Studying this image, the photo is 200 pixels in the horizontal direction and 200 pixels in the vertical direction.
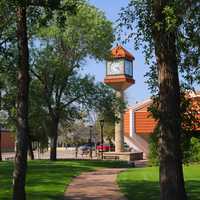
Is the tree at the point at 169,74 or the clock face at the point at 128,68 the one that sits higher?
the clock face at the point at 128,68

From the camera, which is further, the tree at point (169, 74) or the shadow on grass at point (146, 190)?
the shadow on grass at point (146, 190)

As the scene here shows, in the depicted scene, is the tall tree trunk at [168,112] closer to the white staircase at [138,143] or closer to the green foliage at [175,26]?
the green foliage at [175,26]

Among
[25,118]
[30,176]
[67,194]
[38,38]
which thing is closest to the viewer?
[25,118]

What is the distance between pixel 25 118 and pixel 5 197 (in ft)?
13.9

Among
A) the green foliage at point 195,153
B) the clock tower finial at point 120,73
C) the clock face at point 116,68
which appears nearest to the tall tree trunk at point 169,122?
the green foliage at point 195,153

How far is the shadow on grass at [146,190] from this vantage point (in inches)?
763

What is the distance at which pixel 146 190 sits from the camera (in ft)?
69.3

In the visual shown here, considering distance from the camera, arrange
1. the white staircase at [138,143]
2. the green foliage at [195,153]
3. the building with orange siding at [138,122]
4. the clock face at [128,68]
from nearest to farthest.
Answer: the green foliage at [195,153] → the clock face at [128,68] → the building with orange siding at [138,122] → the white staircase at [138,143]

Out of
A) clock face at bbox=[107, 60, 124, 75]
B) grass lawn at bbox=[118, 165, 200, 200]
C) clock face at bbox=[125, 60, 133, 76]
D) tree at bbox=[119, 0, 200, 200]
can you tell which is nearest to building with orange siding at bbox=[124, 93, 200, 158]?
clock face at bbox=[125, 60, 133, 76]

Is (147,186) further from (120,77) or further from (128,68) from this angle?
(128,68)

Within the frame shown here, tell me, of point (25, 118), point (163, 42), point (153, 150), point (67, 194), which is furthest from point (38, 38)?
point (163, 42)

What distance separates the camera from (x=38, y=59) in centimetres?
4616

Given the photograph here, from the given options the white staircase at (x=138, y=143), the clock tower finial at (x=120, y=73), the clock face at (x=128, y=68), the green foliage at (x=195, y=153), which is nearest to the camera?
the green foliage at (x=195, y=153)

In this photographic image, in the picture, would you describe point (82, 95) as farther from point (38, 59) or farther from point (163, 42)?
point (163, 42)
